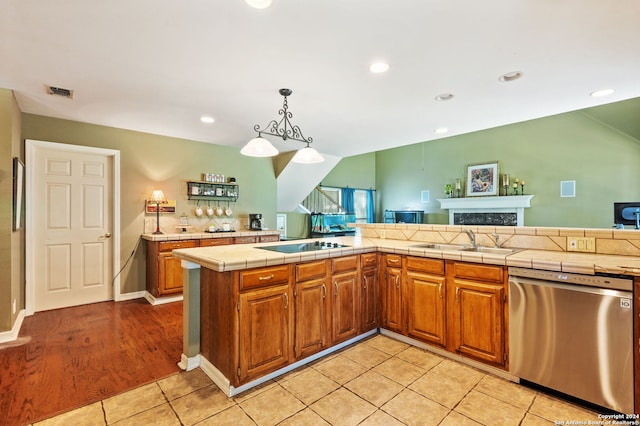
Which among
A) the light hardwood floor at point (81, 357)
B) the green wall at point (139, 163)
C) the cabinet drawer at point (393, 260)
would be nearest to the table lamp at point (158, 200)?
the green wall at point (139, 163)

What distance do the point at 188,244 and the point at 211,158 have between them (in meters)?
1.59

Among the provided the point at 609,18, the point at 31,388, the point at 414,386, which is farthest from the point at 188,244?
the point at 609,18

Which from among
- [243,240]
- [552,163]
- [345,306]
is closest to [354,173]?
[552,163]

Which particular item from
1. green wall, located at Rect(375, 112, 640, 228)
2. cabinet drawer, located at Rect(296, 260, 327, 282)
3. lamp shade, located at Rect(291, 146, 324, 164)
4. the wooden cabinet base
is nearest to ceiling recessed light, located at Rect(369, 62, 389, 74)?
lamp shade, located at Rect(291, 146, 324, 164)

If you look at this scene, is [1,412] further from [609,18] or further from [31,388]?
[609,18]

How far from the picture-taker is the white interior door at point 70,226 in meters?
3.66

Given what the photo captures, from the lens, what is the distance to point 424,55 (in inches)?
88.7

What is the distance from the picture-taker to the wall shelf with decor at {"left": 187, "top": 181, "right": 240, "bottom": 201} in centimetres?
475

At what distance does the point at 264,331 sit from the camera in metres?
2.10

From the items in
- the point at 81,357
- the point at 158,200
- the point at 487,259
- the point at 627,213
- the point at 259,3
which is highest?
the point at 259,3

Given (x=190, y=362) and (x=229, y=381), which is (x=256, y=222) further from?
(x=229, y=381)

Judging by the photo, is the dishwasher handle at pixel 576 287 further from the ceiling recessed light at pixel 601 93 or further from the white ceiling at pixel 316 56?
the ceiling recessed light at pixel 601 93

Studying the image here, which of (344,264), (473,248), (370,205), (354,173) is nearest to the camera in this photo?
(344,264)

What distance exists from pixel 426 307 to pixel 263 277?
145cm
